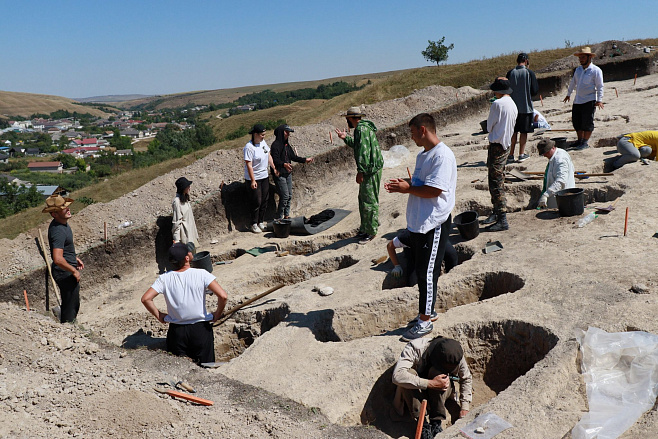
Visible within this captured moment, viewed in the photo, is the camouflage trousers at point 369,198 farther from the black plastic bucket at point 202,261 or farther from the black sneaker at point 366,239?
the black plastic bucket at point 202,261

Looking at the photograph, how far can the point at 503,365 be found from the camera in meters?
4.82

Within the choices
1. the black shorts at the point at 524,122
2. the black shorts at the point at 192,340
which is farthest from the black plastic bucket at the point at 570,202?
the black shorts at the point at 192,340

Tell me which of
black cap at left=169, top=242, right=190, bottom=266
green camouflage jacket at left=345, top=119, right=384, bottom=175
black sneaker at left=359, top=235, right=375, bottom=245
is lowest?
black sneaker at left=359, top=235, right=375, bottom=245

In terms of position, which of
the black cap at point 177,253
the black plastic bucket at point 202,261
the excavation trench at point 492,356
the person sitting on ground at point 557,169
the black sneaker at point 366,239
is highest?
the person sitting on ground at point 557,169

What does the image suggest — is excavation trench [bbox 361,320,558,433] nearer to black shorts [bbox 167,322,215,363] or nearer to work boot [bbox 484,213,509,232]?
black shorts [bbox 167,322,215,363]

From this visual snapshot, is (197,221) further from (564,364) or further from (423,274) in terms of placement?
(564,364)

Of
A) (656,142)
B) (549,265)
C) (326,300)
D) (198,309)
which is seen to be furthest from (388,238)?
(656,142)

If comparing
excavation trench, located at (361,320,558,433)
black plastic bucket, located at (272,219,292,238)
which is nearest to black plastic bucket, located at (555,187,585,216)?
excavation trench, located at (361,320,558,433)

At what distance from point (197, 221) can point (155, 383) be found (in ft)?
17.4

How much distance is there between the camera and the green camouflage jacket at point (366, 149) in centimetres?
701

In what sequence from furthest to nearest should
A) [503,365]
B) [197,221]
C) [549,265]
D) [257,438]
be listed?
[197,221] → [549,265] → [503,365] → [257,438]

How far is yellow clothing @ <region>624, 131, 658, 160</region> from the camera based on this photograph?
816cm

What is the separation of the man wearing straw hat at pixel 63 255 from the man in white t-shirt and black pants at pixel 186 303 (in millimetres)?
1622

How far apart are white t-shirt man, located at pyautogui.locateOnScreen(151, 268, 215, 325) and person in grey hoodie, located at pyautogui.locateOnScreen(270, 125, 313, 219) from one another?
14.8 ft
